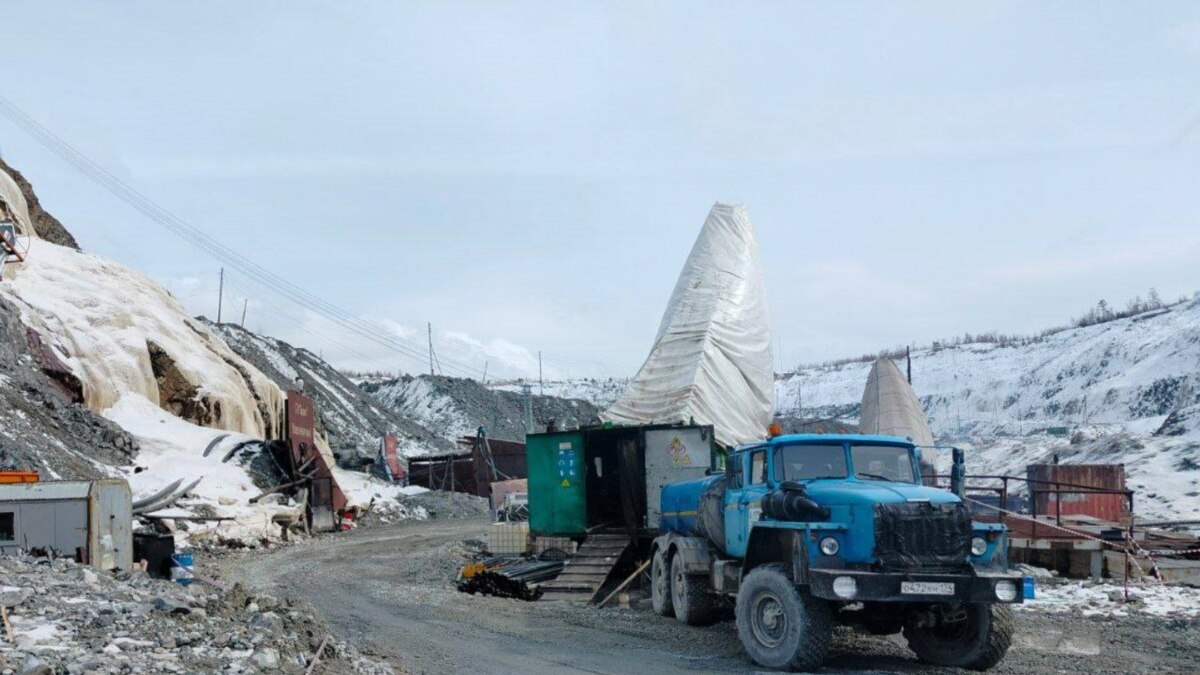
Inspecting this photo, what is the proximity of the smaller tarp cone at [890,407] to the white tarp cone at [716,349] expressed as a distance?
5230mm

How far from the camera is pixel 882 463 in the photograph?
38.9 ft

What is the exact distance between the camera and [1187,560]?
60.8 feet

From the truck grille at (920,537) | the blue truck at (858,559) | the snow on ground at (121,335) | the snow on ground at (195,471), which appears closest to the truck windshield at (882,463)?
the blue truck at (858,559)

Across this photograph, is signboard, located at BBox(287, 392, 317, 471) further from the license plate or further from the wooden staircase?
the license plate

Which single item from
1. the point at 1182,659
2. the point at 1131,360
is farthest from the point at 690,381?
the point at 1131,360

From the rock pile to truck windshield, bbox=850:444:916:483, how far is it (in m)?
5.29

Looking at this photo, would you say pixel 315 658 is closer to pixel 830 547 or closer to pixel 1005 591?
pixel 830 547

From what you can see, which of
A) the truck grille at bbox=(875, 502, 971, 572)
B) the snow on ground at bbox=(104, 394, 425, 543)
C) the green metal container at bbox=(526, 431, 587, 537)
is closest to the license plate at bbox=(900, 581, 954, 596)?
the truck grille at bbox=(875, 502, 971, 572)

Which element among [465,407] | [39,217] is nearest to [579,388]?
[465,407]

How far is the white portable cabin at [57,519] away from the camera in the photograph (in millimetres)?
14914

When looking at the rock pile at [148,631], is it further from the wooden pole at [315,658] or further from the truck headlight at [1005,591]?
the truck headlight at [1005,591]

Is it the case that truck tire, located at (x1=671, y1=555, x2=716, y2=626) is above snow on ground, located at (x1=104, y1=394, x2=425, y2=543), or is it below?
below

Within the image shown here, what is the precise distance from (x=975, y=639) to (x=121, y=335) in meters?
30.1

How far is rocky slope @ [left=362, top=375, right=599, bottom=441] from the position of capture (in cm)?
8019
